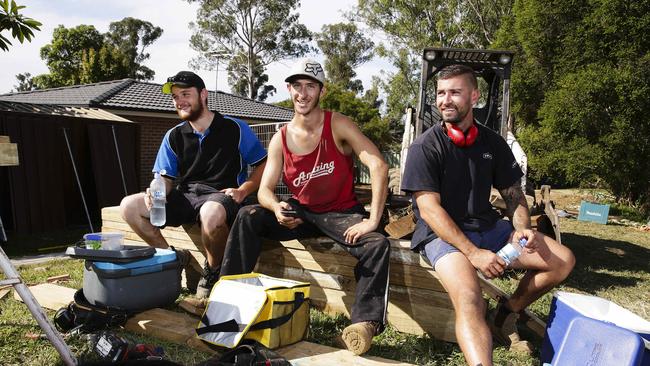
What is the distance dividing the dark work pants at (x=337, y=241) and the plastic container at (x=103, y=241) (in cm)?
87

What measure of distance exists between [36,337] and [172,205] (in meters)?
1.33

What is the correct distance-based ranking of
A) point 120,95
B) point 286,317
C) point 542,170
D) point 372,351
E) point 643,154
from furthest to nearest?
point 120,95 → point 542,170 → point 643,154 → point 372,351 → point 286,317

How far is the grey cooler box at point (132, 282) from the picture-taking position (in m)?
3.29

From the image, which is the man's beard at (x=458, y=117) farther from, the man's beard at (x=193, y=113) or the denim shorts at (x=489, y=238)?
the man's beard at (x=193, y=113)

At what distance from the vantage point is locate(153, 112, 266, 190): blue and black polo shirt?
427cm

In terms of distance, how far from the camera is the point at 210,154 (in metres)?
4.27

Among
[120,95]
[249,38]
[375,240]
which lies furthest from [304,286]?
[249,38]

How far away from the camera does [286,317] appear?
9.87 ft

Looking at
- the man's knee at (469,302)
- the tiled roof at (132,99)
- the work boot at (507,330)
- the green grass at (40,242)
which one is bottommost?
the green grass at (40,242)

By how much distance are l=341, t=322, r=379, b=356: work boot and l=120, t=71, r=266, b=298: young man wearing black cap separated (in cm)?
152

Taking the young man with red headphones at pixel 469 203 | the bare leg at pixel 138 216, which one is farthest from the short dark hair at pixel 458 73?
the bare leg at pixel 138 216

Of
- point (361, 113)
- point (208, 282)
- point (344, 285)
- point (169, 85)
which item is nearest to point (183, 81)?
point (169, 85)

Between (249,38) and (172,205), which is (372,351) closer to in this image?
(172,205)

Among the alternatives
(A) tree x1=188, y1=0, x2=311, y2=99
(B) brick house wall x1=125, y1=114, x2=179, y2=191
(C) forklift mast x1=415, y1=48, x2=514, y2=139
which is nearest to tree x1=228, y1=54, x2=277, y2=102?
(A) tree x1=188, y1=0, x2=311, y2=99
